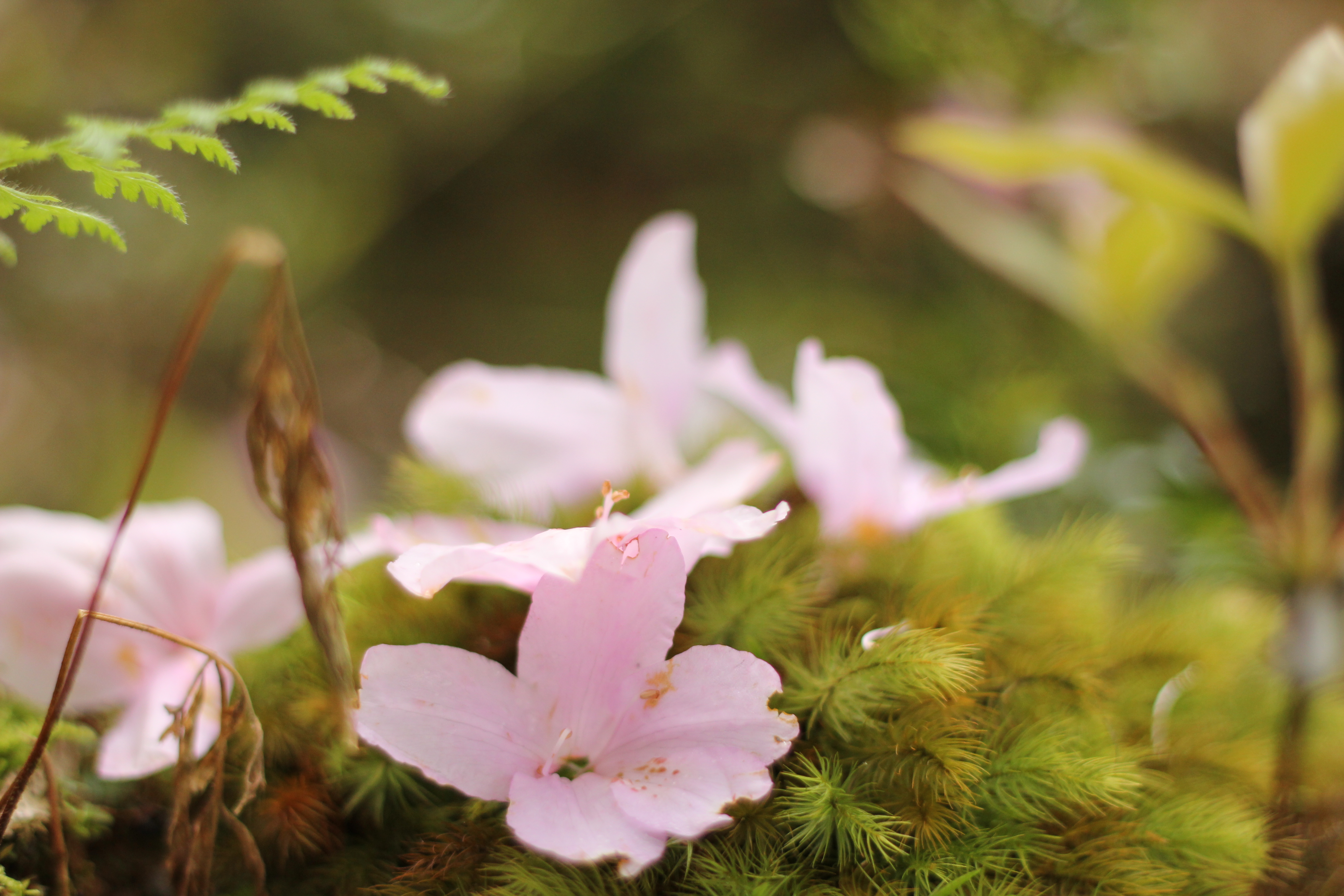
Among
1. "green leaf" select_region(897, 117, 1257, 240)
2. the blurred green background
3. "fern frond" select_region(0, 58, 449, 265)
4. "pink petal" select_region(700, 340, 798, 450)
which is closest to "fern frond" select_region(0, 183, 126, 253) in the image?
"fern frond" select_region(0, 58, 449, 265)

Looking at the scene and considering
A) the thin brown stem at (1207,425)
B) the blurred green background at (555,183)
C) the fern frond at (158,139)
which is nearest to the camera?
the fern frond at (158,139)

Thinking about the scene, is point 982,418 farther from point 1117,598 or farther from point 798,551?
point 798,551

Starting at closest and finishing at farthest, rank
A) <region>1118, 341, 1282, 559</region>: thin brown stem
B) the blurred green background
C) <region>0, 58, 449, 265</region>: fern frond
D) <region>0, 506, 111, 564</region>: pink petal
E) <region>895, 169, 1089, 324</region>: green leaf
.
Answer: <region>0, 58, 449, 265</region>: fern frond < <region>0, 506, 111, 564</region>: pink petal < <region>1118, 341, 1282, 559</region>: thin brown stem < <region>895, 169, 1089, 324</region>: green leaf < the blurred green background

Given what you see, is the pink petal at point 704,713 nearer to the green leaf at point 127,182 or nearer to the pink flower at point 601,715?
the pink flower at point 601,715

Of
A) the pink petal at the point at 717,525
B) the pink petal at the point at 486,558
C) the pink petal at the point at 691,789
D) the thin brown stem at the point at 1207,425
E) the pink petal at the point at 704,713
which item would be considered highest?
the pink petal at the point at 486,558

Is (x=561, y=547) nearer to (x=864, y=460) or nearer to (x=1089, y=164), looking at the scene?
(x=864, y=460)

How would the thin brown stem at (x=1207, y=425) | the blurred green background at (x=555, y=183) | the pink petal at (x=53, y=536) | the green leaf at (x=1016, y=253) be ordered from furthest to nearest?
the blurred green background at (x=555, y=183), the green leaf at (x=1016, y=253), the thin brown stem at (x=1207, y=425), the pink petal at (x=53, y=536)

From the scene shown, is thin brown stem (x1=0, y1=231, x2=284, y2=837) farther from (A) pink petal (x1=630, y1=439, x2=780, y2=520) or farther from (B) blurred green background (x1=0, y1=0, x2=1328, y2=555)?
(B) blurred green background (x1=0, y1=0, x2=1328, y2=555)

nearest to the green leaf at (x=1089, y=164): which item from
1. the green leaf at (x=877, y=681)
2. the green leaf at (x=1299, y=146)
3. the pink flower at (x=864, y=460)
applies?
the green leaf at (x=1299, y=146)
